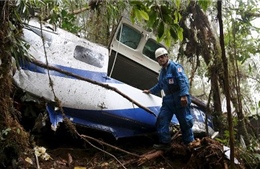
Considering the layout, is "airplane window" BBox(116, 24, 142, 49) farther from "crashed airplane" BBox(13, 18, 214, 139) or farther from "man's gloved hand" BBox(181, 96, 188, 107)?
"man's gloved hand" BBox(181, 96, 188, 107)

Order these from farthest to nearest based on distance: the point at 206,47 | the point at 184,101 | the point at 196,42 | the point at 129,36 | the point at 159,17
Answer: the point at 196,42
the point at 206,47
the point at 129,36
the point at 184,101
the point at 159,17

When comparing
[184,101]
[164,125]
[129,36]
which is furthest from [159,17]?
[129,36]

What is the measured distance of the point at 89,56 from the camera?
5.07 metres

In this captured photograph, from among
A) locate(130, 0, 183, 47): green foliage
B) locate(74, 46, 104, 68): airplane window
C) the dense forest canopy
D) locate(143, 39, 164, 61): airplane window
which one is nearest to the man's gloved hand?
the dense forest canopy

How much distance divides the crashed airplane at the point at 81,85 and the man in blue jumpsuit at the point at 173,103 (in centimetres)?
28

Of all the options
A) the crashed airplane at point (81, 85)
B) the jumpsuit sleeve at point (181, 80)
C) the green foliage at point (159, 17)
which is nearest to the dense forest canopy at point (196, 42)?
the crashed airplane at point (81, 85)

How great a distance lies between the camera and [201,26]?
21.7 ft

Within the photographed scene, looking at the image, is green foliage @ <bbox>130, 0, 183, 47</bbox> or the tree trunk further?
the tree trunk

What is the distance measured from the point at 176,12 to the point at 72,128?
2.38 metres

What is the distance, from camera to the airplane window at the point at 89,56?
498 centimetres

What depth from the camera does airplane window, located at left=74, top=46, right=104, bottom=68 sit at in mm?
4984

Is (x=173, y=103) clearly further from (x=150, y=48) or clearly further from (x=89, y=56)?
(x=150, y=48)

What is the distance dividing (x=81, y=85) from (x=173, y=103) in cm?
142

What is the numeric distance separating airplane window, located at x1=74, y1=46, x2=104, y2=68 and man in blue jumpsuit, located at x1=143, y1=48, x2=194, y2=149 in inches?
35.9
